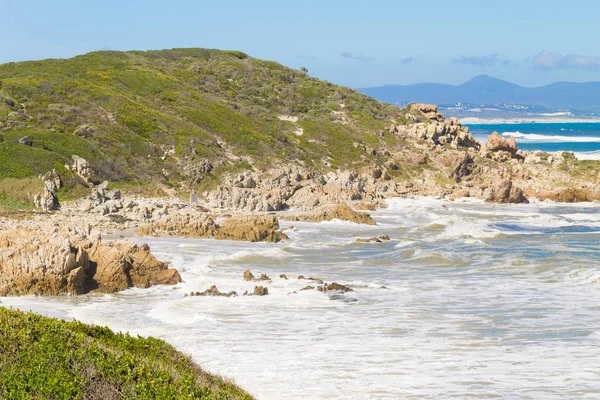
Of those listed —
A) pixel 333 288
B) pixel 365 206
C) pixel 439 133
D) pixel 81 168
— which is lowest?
pixel 333 288

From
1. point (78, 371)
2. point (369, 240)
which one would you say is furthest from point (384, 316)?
point (369, 240)

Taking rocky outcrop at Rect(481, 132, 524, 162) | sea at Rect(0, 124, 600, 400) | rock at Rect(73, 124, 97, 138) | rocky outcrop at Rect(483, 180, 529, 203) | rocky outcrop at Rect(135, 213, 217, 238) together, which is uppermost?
rock at Rect(73, 124, 97, 138)

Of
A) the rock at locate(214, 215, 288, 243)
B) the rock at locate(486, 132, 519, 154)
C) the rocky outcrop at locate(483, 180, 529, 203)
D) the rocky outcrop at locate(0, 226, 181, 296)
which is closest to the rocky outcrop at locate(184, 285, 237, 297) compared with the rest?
the rocky outcrop at locate(0, 226, 181, 296)

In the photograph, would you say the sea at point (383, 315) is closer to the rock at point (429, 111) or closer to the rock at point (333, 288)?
the rock at point (333, 288)

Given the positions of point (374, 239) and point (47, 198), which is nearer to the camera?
point (374, 239)

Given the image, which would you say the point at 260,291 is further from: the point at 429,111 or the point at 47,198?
the point at 429,111

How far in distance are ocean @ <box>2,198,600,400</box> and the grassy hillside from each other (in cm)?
1659

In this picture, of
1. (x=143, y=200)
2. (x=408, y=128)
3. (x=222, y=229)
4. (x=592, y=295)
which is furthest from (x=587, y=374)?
(x=408, y=128)

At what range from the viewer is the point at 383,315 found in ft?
58.9

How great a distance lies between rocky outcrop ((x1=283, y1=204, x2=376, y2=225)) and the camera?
36.4 m

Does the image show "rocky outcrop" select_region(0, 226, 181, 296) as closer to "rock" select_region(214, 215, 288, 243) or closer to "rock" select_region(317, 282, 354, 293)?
"rock" select_region(317, 282, 354, 293)

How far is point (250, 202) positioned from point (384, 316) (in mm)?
22639

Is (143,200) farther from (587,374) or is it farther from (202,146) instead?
(587,374)

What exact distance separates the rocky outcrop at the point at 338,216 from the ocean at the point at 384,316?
15.0 ft
